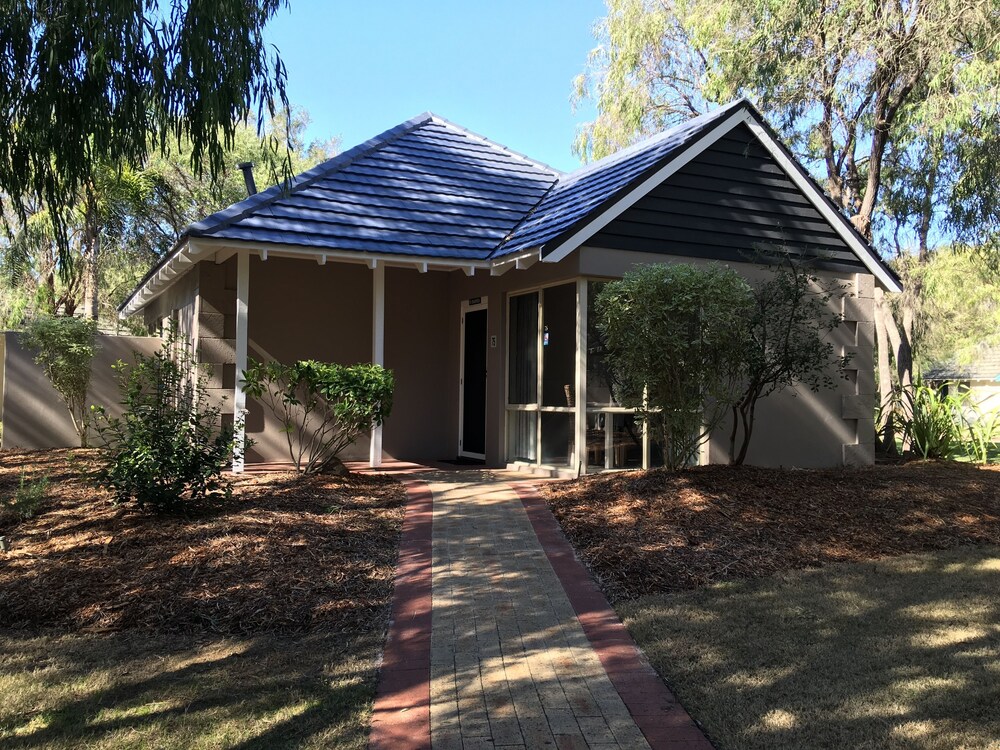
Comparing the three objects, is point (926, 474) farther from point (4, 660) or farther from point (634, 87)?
point (634, 87)

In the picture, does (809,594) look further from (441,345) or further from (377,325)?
(441,345)

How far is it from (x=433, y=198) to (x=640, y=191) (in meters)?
3.35

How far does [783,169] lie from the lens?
11539 millimetres

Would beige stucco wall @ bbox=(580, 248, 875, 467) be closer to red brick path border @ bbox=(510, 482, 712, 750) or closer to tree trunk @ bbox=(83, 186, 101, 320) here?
red brick path border @ bbox=(510, 482, 712, 750)

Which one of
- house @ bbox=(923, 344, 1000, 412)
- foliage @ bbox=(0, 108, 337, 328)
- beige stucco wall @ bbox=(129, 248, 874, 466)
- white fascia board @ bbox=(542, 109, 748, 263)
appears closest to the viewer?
white fascia board @ bbox=(542, 109, 748, 263)

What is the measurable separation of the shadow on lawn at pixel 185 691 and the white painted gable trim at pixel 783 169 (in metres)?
6.12

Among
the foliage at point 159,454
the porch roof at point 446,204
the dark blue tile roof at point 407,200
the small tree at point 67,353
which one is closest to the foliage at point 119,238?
the small tree at point 67,353

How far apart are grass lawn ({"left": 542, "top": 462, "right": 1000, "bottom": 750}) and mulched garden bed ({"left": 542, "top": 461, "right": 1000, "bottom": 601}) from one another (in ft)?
0.07

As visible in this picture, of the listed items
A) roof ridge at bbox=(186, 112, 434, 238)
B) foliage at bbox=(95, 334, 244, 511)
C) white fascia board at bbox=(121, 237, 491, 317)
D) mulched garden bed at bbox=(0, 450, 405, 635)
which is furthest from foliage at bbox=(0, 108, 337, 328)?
mulched garden bed at bbox=(0, 450, 405, 635)

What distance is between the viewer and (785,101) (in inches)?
614

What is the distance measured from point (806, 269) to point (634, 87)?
12532 mm

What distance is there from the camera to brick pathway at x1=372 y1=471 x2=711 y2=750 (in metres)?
3.66

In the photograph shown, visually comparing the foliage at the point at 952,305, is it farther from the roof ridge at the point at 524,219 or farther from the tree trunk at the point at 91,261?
the tree trunk at the point at 91,261

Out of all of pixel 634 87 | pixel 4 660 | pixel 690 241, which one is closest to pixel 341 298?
pixel 690 241
